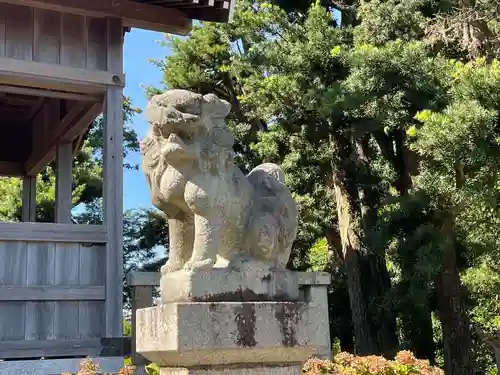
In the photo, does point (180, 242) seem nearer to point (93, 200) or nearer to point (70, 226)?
point (70, 226)

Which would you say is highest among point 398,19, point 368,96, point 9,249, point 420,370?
point 398,19

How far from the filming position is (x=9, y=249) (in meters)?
6.46

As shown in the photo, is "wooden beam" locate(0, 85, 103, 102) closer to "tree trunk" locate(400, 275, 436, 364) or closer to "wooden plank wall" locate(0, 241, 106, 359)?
"wooden plank wall" locate(0, 241, 106, 359)

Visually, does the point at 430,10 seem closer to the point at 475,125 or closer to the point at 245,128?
the point at 475,125

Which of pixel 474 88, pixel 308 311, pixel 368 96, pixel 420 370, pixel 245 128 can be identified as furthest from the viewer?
pixel 245 128

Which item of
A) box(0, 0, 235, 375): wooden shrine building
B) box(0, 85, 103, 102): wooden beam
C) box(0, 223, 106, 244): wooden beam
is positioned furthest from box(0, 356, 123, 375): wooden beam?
box(0, 85, 103, 102): wooden beam

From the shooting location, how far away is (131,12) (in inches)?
286

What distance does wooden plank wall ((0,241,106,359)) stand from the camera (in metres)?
6.42

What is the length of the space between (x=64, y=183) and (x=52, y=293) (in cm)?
319

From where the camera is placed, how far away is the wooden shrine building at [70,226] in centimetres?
645

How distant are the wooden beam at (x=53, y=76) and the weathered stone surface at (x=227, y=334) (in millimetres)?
4318

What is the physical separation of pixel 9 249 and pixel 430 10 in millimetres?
7074

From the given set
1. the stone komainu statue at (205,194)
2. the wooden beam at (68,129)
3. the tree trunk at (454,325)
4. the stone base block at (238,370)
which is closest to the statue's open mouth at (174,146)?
the stone komainu statue at (205,194)

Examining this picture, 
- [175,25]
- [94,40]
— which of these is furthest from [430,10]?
[94,40]
